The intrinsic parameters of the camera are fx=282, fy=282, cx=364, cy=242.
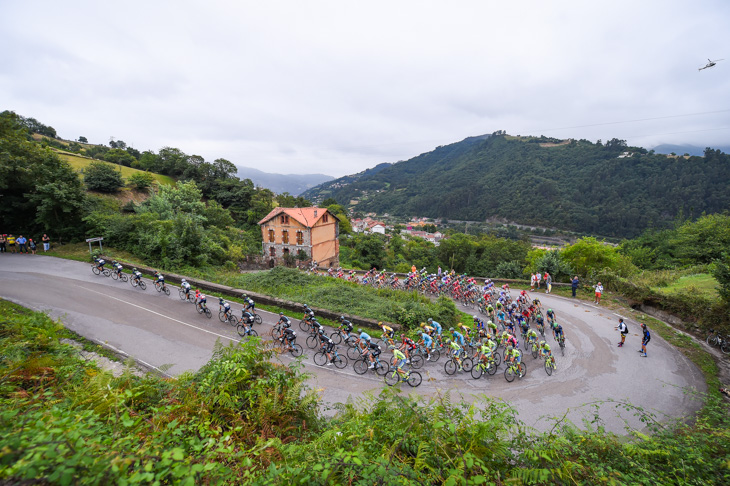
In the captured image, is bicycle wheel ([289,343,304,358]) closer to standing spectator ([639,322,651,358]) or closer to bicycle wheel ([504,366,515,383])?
bicycle wheel ([504,366,515,383])

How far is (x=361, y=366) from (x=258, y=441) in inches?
244

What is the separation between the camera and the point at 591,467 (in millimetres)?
3373

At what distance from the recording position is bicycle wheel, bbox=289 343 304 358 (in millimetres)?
9556

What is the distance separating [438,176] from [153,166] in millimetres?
156299

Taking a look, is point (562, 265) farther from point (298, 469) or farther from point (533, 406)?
point (298, 469)

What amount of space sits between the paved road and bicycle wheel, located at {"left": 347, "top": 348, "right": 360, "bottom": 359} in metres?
0.78

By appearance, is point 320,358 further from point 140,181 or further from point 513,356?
point 140,181

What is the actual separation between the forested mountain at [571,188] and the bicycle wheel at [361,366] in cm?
7243

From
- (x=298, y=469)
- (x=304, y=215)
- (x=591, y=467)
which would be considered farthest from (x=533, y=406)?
(x=304, y=215)

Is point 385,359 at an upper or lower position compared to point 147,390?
lower

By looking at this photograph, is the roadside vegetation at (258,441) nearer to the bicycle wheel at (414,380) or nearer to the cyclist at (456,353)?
the bicycle wheel at (414,380)

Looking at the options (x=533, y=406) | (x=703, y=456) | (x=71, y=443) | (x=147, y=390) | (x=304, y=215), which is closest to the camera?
(x=71, y=443)

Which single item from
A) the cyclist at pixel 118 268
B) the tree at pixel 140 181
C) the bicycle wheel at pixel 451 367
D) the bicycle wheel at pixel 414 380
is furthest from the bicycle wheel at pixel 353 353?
the tree at pixel 140 181

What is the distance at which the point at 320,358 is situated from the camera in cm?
947
